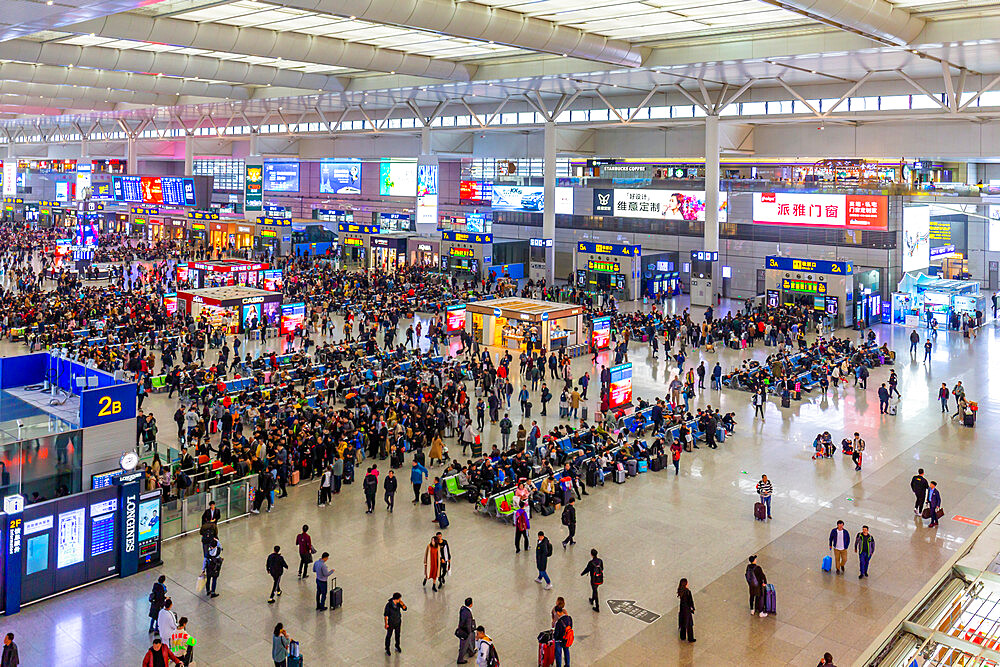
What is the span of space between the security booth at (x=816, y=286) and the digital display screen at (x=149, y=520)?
1292 inches

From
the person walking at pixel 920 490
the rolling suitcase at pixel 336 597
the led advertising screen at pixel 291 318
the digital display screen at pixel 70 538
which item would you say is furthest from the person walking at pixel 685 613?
the led advertising screen at pixel 291 318

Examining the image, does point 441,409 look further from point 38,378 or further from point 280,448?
point 38,378

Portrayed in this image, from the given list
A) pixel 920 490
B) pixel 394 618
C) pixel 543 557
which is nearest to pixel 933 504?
pixel 920 490

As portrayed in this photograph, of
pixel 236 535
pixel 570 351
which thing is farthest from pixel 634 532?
pixel 570 351

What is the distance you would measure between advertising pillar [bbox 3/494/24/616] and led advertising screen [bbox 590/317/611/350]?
22.9 metres

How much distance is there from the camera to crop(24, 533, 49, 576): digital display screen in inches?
534

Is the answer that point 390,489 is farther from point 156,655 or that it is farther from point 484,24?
point 484,24

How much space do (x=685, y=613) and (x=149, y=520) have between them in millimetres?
8509

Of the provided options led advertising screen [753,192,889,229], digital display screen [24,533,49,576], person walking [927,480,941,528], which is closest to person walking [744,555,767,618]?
person walking [927,480,941,528]

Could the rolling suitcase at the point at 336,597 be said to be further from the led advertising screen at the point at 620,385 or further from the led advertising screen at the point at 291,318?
the led advertising screen at the point at 291,318

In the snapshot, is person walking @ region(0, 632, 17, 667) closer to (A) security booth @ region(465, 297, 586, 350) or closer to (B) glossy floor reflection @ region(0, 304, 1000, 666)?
(B) glossy floor reflection @ region(0, 304, 1000, 666)

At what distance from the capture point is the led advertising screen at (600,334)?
33.8 m

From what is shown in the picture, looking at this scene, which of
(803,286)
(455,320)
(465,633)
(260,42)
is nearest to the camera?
(465,633)

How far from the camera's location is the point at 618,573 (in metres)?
15.0
